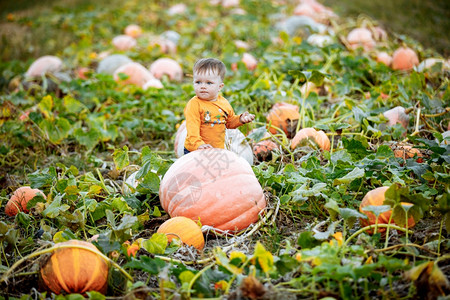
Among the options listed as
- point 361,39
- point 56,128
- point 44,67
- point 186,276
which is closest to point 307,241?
point 186,276

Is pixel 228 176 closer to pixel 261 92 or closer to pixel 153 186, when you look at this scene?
pixel 153 186

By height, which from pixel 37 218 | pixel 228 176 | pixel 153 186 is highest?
pixel 228 176

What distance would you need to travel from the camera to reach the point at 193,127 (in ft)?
8.84

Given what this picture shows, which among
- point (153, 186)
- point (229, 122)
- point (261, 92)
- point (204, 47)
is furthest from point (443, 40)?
point (153, 186)

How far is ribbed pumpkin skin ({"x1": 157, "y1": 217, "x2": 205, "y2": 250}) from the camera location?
7.47ft

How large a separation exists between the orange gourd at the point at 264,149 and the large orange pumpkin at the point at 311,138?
0.17 meters

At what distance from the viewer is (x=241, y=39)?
6918mm

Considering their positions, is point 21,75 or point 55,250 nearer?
point 55,250

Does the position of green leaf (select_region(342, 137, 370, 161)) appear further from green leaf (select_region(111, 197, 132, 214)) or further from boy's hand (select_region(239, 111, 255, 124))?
green leaf (select_region(111, 197, 132, 214))

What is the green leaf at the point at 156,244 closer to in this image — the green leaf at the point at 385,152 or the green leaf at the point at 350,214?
the green leaf at the point at 350,214

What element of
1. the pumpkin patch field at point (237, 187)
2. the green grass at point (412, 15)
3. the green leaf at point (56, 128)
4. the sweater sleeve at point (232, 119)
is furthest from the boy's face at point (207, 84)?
the green grass at point (412, 15)

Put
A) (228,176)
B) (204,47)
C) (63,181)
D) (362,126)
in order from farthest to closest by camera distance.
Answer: (204,47) < (362,126) < (63,181) < (228,176)

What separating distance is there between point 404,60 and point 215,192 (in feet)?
11.8

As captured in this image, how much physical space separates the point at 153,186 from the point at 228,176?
0.51 metres
